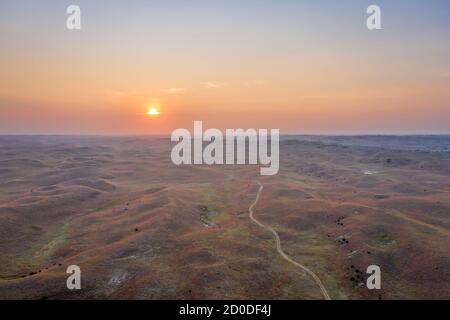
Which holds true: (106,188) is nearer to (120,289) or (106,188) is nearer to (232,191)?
(232,191)

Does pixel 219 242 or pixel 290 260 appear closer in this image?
pixel 290 260

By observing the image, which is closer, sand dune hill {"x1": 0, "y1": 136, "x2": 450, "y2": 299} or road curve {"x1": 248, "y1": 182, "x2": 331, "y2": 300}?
road curve {"x1": 248, "y1": 182, "x2": 331, "y2": 300}

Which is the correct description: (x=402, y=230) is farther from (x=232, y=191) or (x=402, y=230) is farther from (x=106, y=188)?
(x=106, y=188)

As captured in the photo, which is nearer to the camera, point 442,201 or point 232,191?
point 442,201

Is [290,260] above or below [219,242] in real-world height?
below

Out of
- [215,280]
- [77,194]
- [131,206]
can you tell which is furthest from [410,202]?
[77,194]

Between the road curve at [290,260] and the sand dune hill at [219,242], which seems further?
the sand dune hill at [219,242]

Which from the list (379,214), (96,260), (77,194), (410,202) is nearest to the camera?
(96,260)

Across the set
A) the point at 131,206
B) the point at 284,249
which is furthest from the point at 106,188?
the point at 284,249
